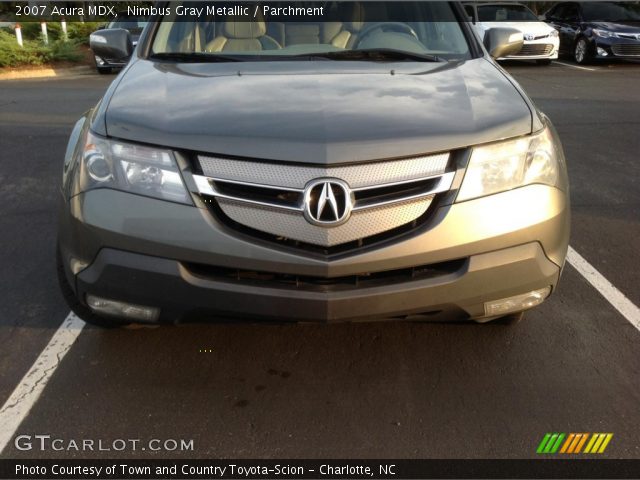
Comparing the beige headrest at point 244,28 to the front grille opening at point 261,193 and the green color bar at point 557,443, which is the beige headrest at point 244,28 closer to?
the front grille opening at point 261,193

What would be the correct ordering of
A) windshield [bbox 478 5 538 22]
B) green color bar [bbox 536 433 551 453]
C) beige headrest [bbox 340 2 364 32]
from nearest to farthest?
1. green color bar [bbox 536 433 551 453]
2. beige headrest [bbox 340 2 364 32]
3. windshield [bbox 478 5 538 22]

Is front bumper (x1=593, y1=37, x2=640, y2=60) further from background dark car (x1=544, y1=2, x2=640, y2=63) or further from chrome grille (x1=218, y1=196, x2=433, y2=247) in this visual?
chrome grille (x1=218, y1=196, x2=433, y2=247)

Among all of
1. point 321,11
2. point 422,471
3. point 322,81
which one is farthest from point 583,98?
point 422,471

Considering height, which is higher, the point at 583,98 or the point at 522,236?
the point at 522,236

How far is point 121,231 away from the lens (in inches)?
102

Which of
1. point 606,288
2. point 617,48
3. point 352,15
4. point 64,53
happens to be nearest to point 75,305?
point 352,15

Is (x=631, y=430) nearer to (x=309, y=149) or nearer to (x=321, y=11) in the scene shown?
(x=309, y=149)

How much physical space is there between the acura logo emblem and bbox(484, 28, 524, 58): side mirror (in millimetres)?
2317

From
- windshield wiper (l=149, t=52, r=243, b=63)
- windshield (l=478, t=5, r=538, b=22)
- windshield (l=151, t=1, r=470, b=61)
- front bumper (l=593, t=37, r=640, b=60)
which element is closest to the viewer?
windshield wiper (l=149, t=52, r=243, b=63)

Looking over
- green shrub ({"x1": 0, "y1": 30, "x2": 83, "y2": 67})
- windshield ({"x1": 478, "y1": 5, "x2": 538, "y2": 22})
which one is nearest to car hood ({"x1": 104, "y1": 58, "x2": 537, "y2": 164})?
A: windshield ({"x1": 478, "y1": 5, "x2": 538, "y2": 22})

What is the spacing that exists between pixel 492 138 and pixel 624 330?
4.67ft

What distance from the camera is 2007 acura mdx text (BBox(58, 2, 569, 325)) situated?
2.53 meters

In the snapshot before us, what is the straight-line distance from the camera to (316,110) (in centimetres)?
278

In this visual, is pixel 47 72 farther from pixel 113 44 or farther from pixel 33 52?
pixel 113 44
